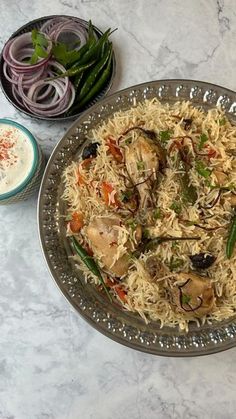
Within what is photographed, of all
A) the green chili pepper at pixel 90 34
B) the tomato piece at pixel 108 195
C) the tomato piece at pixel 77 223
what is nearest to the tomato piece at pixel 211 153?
the tomato piece at pixel 108 195

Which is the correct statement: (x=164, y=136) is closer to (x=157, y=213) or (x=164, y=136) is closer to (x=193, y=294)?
(x=157, y=213)

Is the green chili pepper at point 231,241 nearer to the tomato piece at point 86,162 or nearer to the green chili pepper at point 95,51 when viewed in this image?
the tomato piece at point 86,162

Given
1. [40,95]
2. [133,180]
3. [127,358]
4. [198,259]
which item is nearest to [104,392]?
[127,358]

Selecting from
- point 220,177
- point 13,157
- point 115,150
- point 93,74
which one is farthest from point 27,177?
point 220,177

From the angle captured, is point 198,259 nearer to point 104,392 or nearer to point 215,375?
point 215,375

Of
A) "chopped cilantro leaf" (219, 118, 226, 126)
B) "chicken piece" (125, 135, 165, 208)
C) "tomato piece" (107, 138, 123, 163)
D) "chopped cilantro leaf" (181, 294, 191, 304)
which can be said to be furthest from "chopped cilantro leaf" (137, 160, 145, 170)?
"chopped cilantro leaf" (181, 294, 191, 304)

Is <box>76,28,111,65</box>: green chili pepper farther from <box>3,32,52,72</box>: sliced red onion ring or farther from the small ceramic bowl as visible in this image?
the small ceramic bowl
